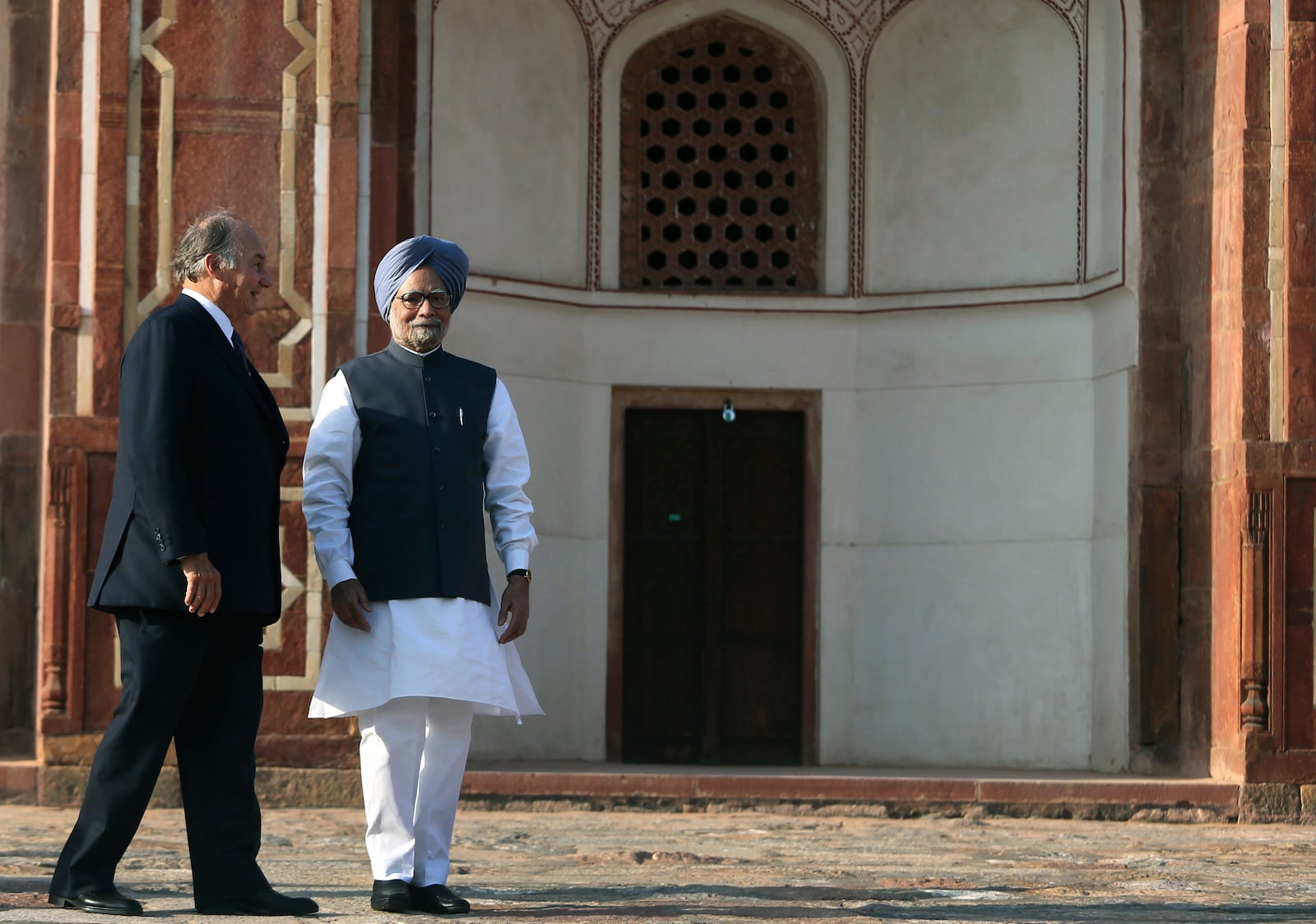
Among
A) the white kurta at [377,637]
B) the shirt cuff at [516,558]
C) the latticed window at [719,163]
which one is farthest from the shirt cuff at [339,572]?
the latticed window at [719,163]

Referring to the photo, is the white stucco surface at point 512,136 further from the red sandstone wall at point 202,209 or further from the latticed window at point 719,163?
the red sandstone wall at point 202,209

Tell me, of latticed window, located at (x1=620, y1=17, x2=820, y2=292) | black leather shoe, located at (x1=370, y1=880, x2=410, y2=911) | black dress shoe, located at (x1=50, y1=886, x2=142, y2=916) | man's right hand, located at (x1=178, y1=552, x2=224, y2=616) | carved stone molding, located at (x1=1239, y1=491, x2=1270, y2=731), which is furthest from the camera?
latticed window, located at (x1=620, y1=17, x2=820, y2=292)

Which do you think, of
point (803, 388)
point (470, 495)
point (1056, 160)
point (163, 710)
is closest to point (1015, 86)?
point (1056, 160)

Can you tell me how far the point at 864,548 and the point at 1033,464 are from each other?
3.28ft

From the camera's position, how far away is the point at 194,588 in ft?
15.1

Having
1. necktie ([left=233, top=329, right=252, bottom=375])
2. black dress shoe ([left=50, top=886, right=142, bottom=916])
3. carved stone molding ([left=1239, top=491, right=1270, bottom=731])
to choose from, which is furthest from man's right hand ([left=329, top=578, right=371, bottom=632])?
carved stone molding ([left=1239, top=491, right=1270, bottom=731])

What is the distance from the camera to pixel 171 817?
8.10 meters

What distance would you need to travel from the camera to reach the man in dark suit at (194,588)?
4.60 m

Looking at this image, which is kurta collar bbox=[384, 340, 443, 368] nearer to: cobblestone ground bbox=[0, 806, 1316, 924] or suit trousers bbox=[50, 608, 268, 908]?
suit trousers bbox=[50, 608, 268, 908]

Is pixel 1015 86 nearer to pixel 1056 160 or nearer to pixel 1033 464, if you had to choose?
pixel 1056 160

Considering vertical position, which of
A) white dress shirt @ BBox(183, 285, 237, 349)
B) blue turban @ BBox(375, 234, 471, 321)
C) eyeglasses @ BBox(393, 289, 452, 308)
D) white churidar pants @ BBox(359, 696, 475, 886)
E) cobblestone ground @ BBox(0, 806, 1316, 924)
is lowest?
cobblestone ground @ BBox(0, 806, 1316, 924)

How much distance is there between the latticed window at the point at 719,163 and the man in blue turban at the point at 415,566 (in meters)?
5.89

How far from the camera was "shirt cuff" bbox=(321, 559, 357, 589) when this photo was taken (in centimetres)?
484

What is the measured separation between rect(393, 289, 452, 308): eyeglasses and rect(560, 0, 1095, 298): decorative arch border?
5.74 metres
